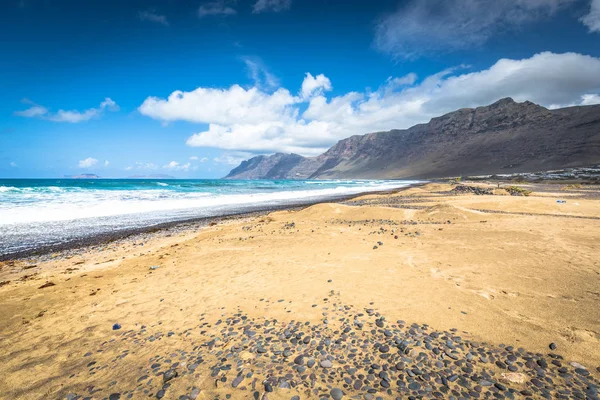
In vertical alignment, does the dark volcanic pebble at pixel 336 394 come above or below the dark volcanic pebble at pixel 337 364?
above

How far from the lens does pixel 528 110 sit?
586ft

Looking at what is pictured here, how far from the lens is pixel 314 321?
16.6 ft

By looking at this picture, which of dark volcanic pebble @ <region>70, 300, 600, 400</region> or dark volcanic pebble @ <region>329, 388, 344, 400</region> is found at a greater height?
dark volcanic pebble @ <region>329, 388, 344, 400</region>

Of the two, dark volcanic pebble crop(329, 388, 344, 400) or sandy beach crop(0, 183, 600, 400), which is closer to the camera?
dark volcanic pebble crop(329, 388, 344, 400)

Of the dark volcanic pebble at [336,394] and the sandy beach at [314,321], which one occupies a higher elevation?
the dark volcanic pebble at [336,394]

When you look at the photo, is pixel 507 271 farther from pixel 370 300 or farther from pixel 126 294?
pixel 126 294

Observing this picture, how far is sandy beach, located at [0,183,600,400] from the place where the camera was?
3541 mm

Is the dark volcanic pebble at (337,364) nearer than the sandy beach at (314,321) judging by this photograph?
Yes

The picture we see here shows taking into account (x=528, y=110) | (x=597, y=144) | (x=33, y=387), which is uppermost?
(x=528, y=110)

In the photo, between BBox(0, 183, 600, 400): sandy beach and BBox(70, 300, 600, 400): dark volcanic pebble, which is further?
BBox(0, 183, 600, 400): sandy beach

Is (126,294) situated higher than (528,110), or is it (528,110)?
(528,110)

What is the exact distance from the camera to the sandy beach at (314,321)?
354 centimetres

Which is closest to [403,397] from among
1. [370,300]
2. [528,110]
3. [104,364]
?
[370,300]

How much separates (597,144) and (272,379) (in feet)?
539
